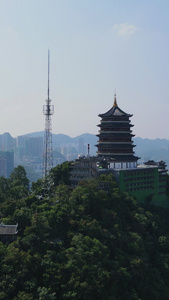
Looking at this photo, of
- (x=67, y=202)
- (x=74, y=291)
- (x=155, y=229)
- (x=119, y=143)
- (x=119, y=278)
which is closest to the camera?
(x=74, y=291)

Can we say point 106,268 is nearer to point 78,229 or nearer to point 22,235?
point 78,229

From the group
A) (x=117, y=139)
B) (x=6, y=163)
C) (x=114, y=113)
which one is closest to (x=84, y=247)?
(x=117, y=139)

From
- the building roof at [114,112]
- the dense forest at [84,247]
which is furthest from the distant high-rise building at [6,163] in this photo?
the dense forest at [84,247]

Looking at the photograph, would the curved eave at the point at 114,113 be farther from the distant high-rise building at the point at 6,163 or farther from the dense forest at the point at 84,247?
the distant high-rise building at the point at 6,163

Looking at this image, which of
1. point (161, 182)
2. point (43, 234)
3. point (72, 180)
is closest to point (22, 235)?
point (43, 234)

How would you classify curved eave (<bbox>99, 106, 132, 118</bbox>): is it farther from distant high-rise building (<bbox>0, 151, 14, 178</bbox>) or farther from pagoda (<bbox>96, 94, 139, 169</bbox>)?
distant high-rise building (<bbox>0, 151, 14, 178</bbox>)

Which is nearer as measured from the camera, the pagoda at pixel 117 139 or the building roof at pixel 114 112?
the pagoda at pixel 117 139
